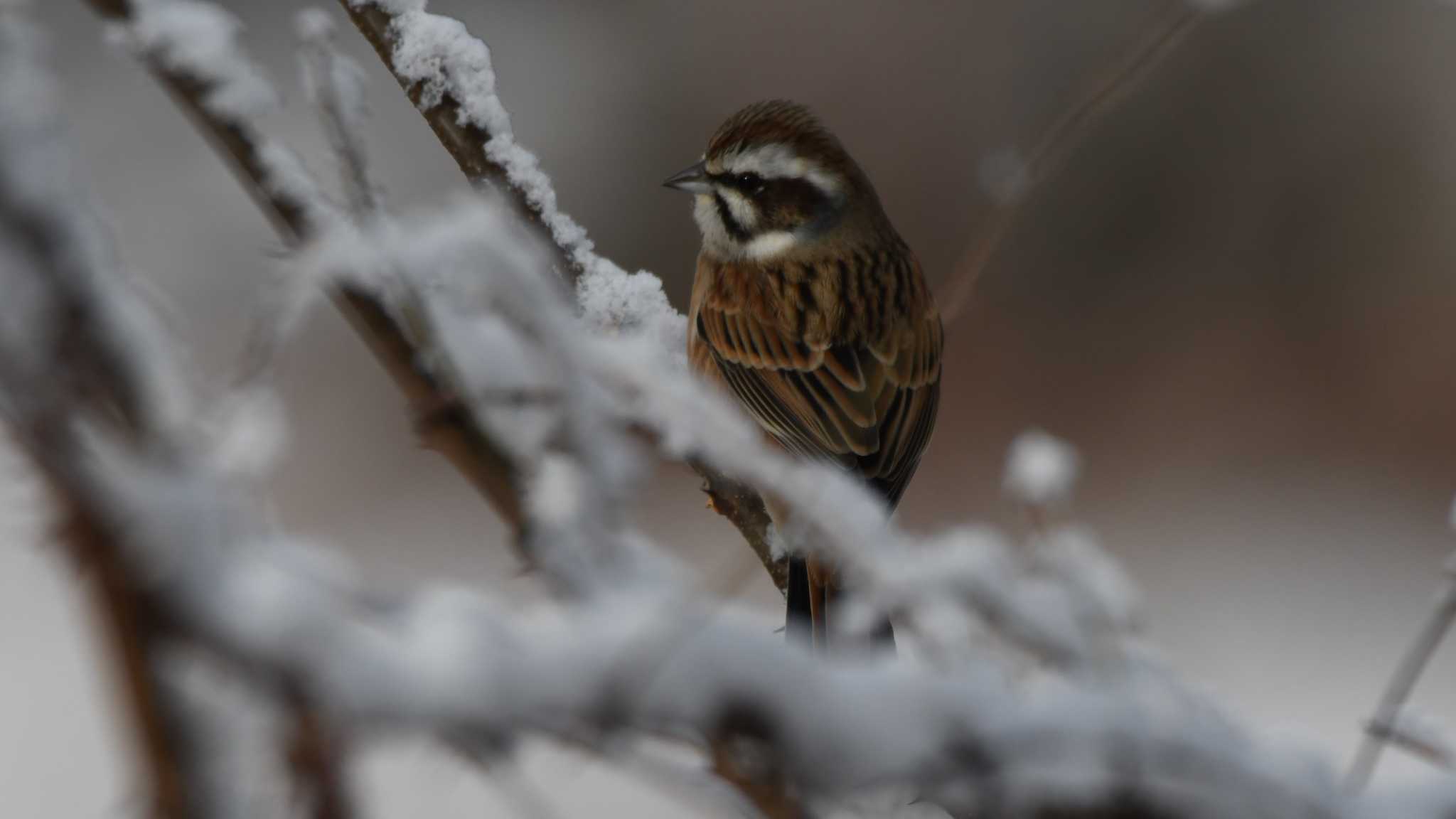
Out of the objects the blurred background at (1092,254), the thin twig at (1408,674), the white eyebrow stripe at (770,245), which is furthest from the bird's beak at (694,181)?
the blurred background at (1092,254)

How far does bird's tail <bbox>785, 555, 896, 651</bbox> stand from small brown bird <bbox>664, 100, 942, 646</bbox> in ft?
2.28

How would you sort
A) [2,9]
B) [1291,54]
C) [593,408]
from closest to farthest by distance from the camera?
1. [2,9]
2. [593,408]
3. [1291,54]

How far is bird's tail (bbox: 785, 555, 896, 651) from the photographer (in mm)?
2963

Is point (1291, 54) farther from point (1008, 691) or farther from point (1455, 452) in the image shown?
point (1008, 691)

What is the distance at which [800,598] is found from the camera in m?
2.99

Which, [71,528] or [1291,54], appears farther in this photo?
[1291,54]

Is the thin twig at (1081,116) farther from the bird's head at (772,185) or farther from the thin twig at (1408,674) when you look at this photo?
the bird's head at (772,185)

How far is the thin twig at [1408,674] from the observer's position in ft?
4.35

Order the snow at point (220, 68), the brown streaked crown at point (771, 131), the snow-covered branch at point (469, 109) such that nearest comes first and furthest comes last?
the snow at point (220, 68)
the snow-covered branch at point (469, 109)
the brown streaked crown at point (771, 131)

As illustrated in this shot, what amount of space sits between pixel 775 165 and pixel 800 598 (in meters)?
1.53

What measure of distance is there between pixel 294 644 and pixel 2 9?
422mm

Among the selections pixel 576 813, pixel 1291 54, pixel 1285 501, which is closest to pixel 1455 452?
pixel 1285 501

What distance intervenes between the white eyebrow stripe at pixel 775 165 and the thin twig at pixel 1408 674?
2688 mm

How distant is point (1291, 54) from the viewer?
783 cm
